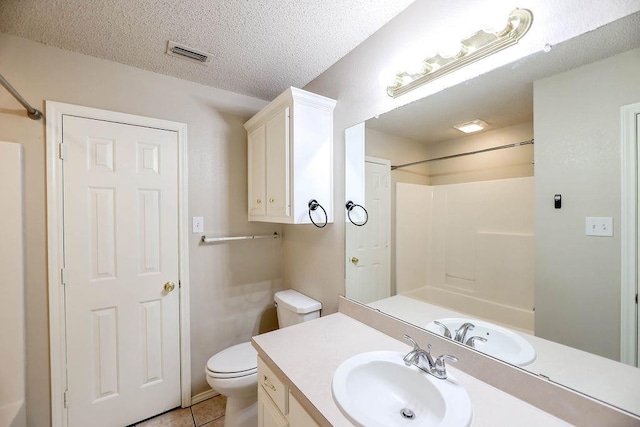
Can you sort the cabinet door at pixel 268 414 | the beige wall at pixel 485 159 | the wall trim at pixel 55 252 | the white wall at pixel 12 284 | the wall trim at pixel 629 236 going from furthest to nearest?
1. the wall trim at pixel 55 252
2. the white wall at pixel 12 284
3. the cabinet door at pixel 268 414
4. the beige wall at pixel 485 159
5. the wall trim at pixel 629 236

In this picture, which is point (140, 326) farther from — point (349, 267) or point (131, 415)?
point (349, 267)

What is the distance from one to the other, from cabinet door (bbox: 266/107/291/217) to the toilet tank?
639 millimetres

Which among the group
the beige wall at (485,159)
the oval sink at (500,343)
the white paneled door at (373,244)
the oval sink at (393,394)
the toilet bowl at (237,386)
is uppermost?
the beige wall at (485,159)

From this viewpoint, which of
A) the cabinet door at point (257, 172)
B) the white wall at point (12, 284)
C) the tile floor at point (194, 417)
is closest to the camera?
the white wall at point (12, 284)

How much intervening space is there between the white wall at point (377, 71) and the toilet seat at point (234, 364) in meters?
0.55

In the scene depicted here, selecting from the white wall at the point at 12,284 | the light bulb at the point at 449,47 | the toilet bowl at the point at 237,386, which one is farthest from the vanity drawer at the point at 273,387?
the light bulb at the point at 449,47

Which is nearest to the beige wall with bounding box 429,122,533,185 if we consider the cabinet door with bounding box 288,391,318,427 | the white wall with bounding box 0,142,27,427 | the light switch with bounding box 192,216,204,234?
the cabinet door with bounding box 288,391,318,427

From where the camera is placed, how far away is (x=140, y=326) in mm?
1711

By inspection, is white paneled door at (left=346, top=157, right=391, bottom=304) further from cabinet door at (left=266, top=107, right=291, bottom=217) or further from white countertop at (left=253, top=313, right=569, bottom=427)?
cabinet door at (left=266, top=107, right=291, bottom=217)

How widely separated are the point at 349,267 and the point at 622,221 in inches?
44.5

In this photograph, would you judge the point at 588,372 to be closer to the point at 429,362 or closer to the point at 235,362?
the point at 429,362

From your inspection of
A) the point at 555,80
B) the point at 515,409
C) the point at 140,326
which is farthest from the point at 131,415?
the point at 555,80

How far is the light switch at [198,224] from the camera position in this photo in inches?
74.9

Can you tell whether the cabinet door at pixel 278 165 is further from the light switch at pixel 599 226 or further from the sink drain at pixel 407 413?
the light switch at pixel 599 226
